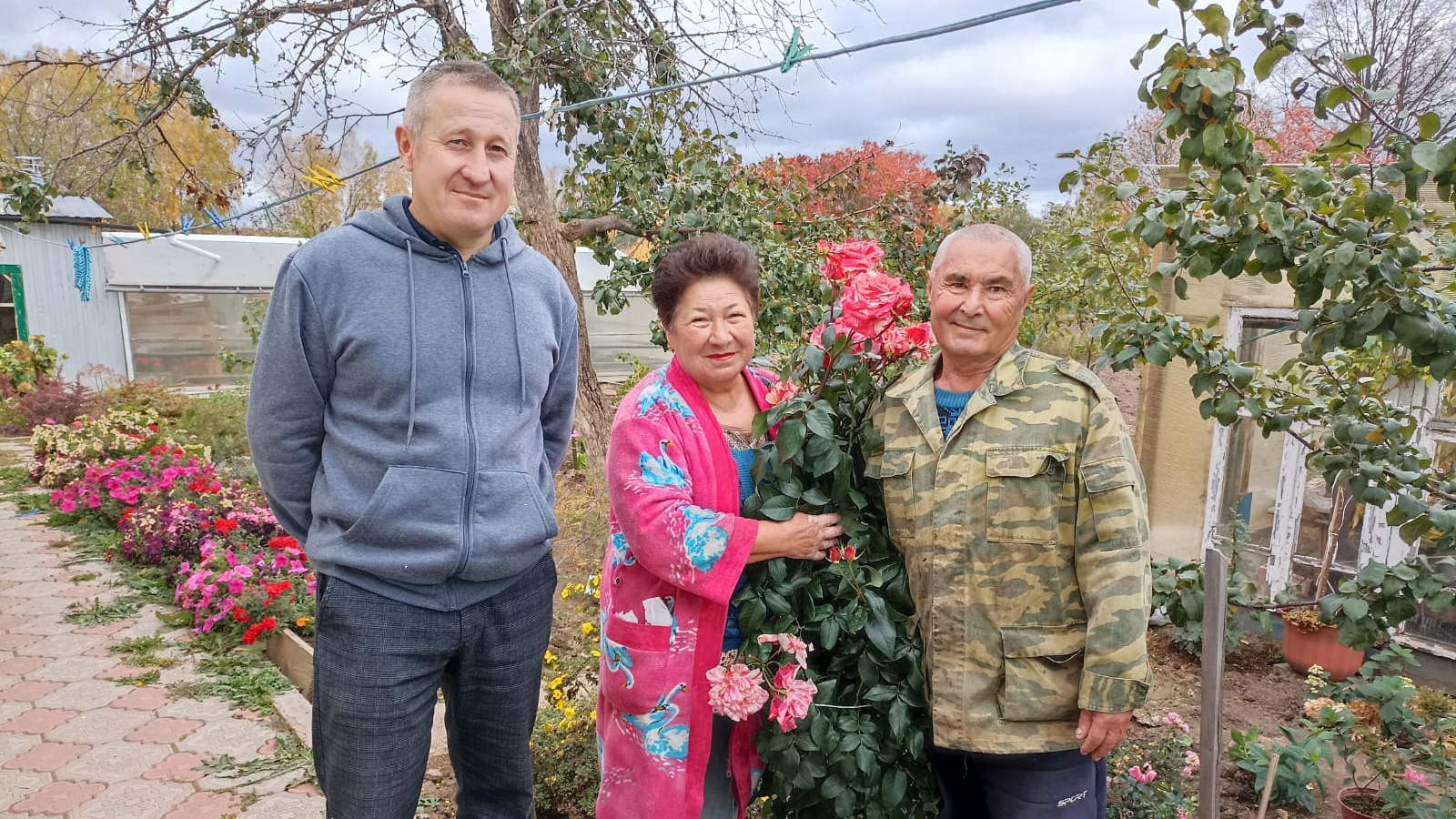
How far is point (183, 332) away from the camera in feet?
43.0

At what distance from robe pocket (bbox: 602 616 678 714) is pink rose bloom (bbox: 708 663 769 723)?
0.32 ft

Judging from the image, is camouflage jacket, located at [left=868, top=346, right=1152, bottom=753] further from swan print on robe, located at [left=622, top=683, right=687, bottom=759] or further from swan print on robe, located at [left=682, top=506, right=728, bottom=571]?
swan print on robe, located at [left=622, top=683, right=687, bottom=759]

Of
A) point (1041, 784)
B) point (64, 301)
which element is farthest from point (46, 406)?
point (1041, 784)

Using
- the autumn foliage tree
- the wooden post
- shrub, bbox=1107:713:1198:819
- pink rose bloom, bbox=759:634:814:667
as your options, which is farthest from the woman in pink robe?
the autumn foliage tree

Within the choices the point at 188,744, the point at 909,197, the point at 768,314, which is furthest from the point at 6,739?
the point at 909,197

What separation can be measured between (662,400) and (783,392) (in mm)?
250

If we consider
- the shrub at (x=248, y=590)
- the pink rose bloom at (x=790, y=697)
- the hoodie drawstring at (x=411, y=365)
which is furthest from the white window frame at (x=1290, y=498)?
the shrub at (x=248, y=590)

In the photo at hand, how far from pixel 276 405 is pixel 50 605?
4.68 metres

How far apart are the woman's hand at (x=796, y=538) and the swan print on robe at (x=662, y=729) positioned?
34cm

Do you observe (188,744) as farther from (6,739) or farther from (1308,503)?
(1308,503)

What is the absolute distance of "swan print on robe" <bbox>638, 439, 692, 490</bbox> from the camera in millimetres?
1643

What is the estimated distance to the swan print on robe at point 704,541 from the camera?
158 centimetres

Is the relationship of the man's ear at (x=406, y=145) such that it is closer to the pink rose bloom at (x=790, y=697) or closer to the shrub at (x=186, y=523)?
the pink rose bloom at (x=790, y=697)

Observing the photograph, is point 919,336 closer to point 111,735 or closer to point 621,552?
point 621,552
